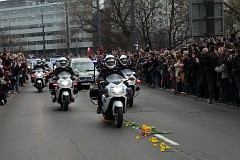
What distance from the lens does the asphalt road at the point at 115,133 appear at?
866 cm

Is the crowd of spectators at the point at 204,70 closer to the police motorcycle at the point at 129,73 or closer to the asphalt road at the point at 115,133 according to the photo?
the asphalt road at the point at 115,133

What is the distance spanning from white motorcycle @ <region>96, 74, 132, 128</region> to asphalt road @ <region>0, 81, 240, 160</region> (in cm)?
37

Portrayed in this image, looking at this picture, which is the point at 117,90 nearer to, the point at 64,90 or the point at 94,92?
the point at 94,92

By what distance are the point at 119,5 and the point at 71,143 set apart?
137 feet

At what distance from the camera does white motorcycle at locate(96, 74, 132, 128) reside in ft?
39.5

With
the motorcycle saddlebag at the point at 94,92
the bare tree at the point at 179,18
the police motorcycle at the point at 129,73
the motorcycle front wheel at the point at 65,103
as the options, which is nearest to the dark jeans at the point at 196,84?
the police motorcycle at the point at 129,73

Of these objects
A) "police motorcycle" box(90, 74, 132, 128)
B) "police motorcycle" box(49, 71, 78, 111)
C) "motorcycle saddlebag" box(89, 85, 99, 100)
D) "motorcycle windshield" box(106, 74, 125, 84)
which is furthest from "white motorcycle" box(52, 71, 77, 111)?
"motorcycle windshield" box(106, 74, 125, 84)

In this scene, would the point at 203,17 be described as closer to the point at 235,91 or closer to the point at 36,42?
the point at 235,91

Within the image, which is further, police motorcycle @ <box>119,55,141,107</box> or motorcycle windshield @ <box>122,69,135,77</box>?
motorcycle windshield @ <box>122,69,135,77</box>

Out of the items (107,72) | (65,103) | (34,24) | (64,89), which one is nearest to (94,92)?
(107,72)

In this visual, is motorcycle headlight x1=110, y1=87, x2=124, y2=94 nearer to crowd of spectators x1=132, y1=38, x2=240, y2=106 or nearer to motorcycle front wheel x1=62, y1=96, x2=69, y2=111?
motorcycle front wheel x1=62, y1=96, x2=69, y2=111

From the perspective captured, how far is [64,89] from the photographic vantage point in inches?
638

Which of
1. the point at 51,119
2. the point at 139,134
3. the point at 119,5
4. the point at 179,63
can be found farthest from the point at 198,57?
the point at 119,5

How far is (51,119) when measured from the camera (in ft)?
46.0
